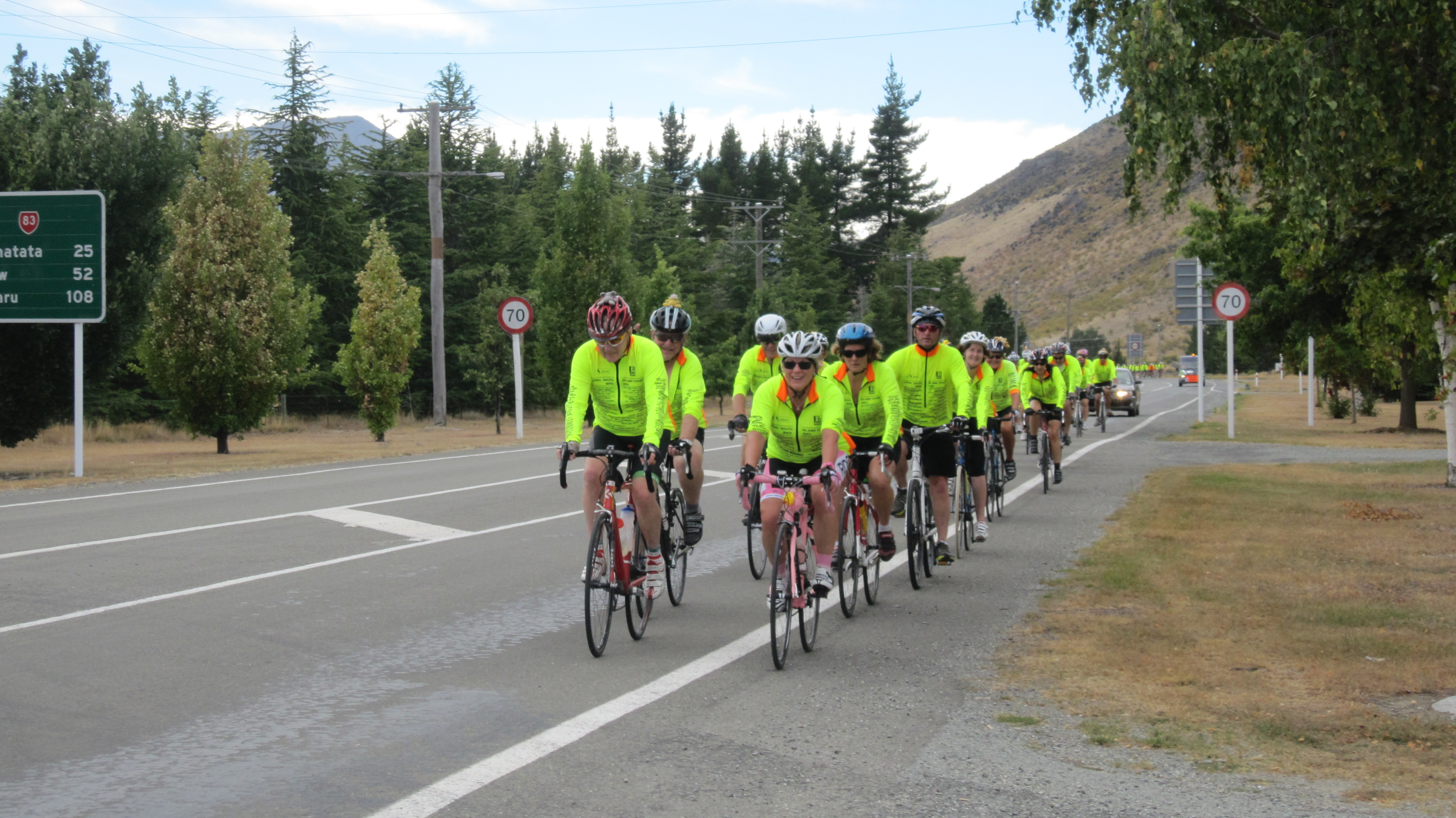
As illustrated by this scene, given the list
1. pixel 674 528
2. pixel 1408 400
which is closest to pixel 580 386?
pixel 674 528

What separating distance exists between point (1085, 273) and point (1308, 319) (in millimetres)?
173721

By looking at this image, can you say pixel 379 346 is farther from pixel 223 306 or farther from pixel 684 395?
pixel 684 395

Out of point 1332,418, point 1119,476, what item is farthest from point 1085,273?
point 1119,476

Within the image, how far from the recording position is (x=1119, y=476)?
19750 mm

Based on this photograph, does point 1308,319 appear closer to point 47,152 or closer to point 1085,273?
point 47,152

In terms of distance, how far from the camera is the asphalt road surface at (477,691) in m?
4.98

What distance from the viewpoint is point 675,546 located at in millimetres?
9078

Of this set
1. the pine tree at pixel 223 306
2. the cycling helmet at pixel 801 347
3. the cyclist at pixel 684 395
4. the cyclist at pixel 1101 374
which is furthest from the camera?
the cyclist at pixel 1101 374

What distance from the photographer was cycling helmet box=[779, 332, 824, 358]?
7.97 metres

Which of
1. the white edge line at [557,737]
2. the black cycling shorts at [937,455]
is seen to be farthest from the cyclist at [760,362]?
the white edge line at [557,737]

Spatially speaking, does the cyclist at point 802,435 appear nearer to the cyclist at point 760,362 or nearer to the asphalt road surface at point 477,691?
the asphalt road surface at point 477,691

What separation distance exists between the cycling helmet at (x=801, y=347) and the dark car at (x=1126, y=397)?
35804mm

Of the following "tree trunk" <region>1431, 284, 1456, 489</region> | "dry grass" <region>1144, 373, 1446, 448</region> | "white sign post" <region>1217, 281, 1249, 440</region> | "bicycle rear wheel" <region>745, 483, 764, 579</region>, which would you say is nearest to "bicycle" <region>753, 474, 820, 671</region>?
"bicycle rear wheel" <region>745, 483, 764, 579</region>

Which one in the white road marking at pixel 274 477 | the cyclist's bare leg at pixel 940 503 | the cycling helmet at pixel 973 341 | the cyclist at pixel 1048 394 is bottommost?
the white road marking at pixel 274 477
